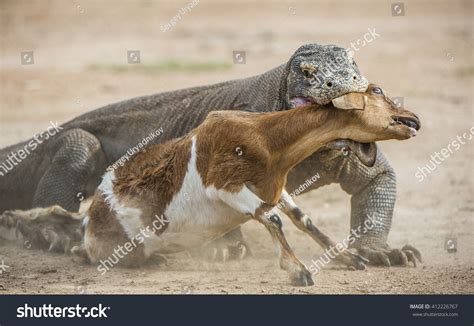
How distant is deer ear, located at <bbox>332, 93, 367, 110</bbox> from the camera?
9.44m

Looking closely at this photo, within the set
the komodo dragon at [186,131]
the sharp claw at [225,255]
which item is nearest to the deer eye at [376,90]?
the komodo dragon at [186,131]

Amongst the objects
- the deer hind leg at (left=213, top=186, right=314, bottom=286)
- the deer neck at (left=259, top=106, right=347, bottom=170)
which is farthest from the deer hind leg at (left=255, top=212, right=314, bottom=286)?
the deer neck at (left=259, top=106, right=347, bottom=170)

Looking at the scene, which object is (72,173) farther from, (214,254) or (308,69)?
(308,69)

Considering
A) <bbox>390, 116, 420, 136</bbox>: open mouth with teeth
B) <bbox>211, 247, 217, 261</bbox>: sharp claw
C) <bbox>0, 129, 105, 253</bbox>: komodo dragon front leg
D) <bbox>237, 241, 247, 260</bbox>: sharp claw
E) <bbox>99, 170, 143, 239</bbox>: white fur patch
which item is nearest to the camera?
<bbox>390, 116, 420, 136</bbox>: open mouth with teeth

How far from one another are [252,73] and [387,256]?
32.0 ft

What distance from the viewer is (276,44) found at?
77.3 feet

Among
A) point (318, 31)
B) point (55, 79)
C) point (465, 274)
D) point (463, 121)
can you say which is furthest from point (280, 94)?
point (318, 31)

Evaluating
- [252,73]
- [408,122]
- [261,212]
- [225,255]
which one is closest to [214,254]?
[225,255]

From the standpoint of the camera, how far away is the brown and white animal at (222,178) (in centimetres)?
955

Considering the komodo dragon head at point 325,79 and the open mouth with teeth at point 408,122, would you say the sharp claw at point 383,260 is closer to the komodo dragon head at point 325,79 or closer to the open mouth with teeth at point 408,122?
the komodo dragon head at point 325,79

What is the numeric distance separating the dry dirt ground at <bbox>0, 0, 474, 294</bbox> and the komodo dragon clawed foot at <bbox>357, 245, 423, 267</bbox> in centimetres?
18

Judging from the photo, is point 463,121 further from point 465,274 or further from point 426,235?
point 465,274

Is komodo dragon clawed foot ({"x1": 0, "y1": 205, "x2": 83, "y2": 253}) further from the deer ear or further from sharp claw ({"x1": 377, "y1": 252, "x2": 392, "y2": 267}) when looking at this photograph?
the deer ear

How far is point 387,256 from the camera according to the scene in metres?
11.8
